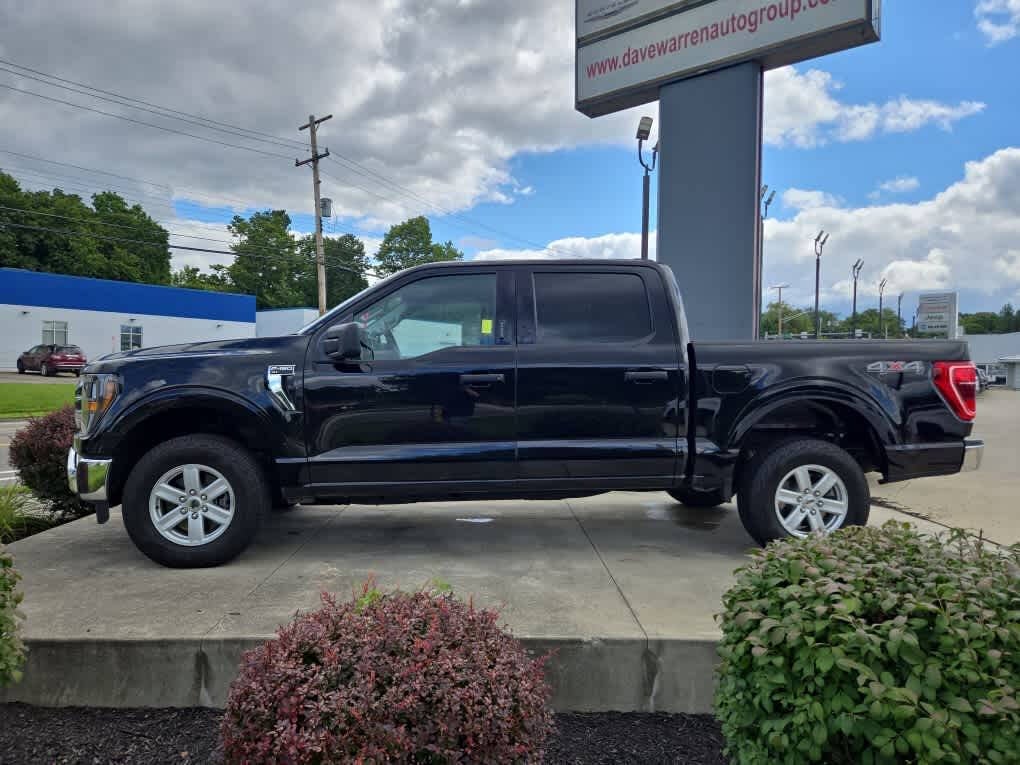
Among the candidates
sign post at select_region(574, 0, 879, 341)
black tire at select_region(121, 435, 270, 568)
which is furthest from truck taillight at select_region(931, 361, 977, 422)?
sign post at select_region(574, 0, 879, 341)

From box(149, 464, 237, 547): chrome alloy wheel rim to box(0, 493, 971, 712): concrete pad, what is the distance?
0.75 feet

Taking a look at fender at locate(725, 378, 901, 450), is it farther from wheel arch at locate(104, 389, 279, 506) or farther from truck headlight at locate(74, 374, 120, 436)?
truck headlight at locate(74, 374, 120, 436)

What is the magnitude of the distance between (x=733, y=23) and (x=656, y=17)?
136cm

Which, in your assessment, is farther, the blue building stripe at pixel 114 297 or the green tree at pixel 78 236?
the green tree at pixel 78 236

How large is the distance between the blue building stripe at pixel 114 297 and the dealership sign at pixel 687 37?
36701mm

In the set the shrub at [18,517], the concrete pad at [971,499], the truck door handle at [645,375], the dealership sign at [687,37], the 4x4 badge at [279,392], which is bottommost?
the concrete pad at [971,499]

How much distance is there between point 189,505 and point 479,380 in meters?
1.92

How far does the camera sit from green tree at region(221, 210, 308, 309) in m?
76.6

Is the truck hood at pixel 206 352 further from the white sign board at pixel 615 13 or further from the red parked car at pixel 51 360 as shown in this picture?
the red parked car at pixel 51 360

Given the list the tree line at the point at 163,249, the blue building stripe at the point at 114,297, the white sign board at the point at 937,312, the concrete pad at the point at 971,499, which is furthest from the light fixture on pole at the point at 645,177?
the white sign board at the point at 937,312

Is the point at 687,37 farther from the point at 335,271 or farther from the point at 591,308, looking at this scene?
the point at 335,271

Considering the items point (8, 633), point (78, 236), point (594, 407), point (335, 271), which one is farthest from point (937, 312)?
point (78, 236)

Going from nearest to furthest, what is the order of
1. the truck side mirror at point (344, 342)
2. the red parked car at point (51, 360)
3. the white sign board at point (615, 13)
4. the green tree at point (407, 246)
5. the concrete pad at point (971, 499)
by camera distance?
1. the truck side mirror at point (344, 342)
2. the concrete pad at point (971, 499)
3. the white sign board at point (615, 13)
4. the red parked car at point (51, 360)
5. the green tree at point (407, 246)

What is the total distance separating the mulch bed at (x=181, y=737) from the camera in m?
2.41
